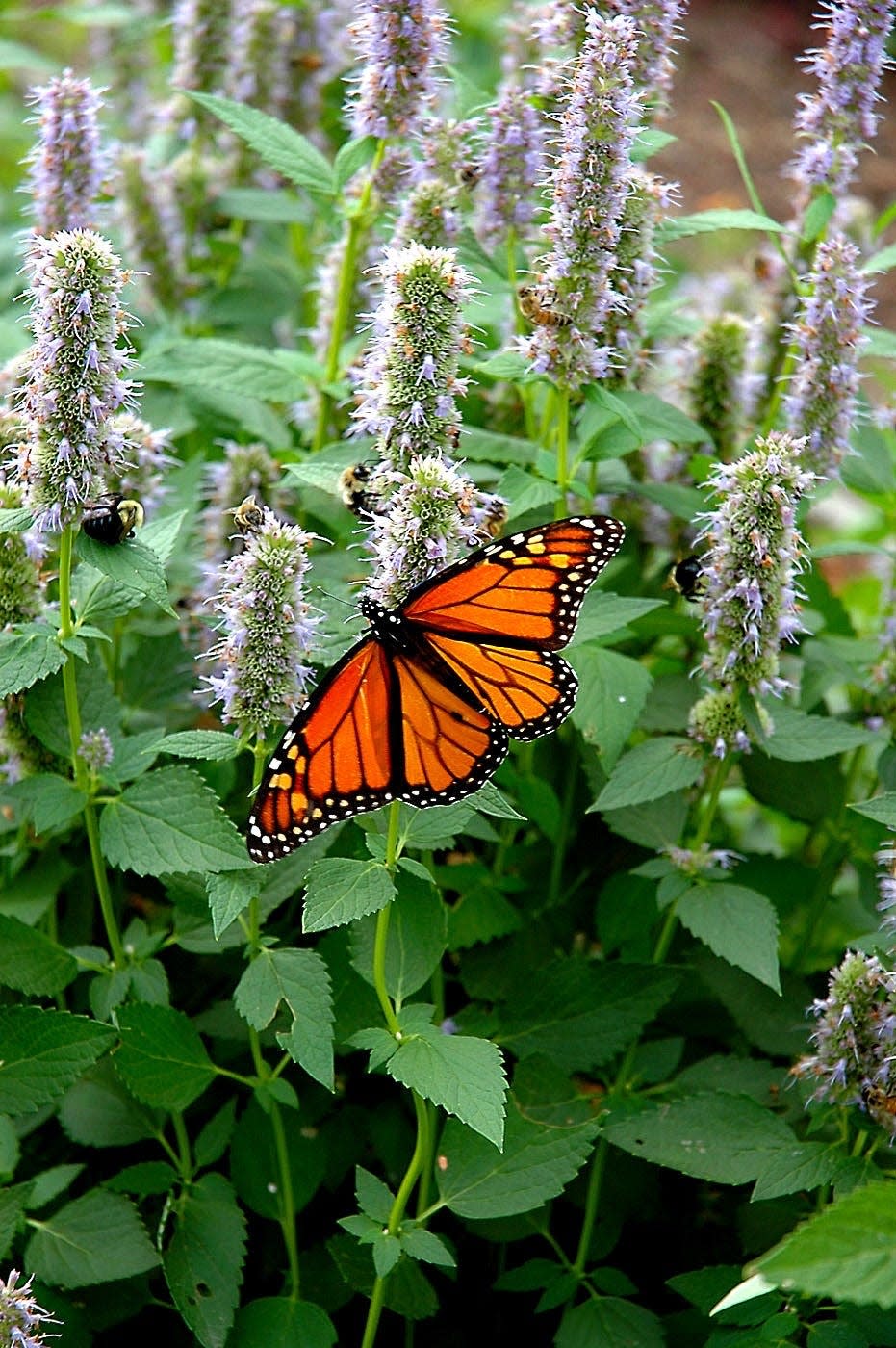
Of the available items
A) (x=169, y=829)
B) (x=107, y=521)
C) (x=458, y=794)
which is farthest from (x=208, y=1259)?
(x=107, y=521)

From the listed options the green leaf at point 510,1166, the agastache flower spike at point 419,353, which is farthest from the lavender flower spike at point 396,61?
the green leaf at point 510,1166

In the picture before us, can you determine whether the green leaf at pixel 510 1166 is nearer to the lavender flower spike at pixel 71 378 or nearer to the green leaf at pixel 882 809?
the green leaf at pixel 882 809

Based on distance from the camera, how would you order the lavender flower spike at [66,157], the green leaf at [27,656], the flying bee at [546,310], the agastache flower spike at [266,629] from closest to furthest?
the agastache flower spike at [266,629], the green leaf at [27,656], the flying bee at [546,310], the lavender flower spike at [66,157]

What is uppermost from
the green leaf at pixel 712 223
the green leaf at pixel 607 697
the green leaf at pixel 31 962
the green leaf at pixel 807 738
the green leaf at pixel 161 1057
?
the green leaf at pixel 712 223

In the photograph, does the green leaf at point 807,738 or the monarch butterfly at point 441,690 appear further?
the green leaf at point 807,738

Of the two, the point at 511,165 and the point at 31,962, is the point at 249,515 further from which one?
the point at 511,165

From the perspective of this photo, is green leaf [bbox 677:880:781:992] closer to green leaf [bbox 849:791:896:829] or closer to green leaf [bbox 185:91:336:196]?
green leaf [bbox 849:791:896:829]

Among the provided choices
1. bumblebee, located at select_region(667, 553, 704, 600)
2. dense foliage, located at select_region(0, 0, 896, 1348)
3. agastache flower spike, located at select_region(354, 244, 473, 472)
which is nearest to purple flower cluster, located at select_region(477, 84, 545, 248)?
dense foliage, located at select_region(0, 0, 896, 1348)

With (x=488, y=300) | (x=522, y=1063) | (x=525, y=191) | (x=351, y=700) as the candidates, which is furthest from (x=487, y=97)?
(x=522, y=1063)
